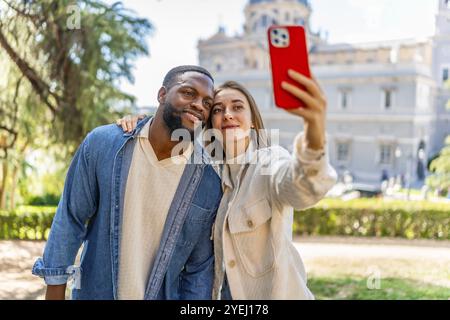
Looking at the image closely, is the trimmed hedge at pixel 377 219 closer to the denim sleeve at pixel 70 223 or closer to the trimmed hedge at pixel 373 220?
the trimmed hedge at pixel 373 220

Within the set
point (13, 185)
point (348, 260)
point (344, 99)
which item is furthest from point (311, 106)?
point (344, 99)

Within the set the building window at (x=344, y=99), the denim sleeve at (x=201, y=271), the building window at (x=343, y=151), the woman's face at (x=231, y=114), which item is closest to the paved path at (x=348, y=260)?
the denim sleeve at (x=201, y=271)

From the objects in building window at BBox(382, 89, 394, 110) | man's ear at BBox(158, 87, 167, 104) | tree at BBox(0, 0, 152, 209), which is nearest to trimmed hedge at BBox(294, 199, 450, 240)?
tree at BBox(0, 0, 152, 209)

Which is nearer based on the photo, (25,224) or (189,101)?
(189,101)

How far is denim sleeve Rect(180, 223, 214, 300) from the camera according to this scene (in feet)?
5.79

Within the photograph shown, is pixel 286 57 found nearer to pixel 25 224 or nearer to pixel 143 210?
pixel 143 210

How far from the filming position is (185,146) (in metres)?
1.77

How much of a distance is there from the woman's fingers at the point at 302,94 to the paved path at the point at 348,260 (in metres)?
4.81

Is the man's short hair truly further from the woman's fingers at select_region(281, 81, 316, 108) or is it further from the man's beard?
the woman's fingers at select_region(281, 81, 316, 108)

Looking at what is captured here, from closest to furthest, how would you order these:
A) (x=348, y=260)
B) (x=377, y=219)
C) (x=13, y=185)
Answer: (x=348, y=260) → (x=377, y=219) → (x=13, y=185)

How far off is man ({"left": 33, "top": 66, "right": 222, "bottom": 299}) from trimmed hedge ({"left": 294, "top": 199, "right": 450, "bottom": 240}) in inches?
318

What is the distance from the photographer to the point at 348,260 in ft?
24.2

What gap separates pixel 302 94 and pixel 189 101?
0.57 m
